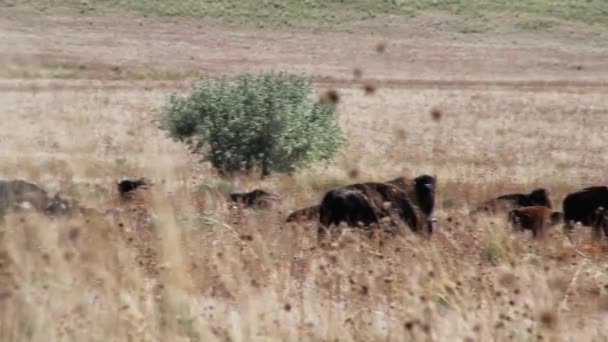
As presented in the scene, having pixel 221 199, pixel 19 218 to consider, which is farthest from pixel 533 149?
pixel 19 218

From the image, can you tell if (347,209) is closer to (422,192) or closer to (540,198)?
(422,192)

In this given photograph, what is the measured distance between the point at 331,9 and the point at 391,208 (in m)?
73.4

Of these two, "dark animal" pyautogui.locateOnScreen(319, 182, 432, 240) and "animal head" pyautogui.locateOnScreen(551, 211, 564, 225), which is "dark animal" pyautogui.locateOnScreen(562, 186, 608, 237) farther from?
"dark animal" pyautogui.locateOnScreen(319, 182, 432, 240)

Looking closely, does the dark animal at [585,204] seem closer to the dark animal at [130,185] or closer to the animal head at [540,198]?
the animal head at [540,198]

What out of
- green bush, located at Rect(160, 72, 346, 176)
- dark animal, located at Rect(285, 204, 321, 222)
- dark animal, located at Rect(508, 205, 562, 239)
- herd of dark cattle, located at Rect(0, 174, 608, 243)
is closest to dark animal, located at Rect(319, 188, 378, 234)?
herd of dark cattle, located at Rect(0, 174, 608, 243)

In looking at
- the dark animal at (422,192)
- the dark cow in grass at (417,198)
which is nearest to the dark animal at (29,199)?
the dark cow in grass at (417,198)

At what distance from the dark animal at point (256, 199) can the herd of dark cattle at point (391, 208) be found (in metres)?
0.06

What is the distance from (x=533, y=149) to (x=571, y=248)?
1896cm

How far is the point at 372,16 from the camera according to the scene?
78125 millimetres

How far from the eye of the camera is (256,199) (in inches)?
356

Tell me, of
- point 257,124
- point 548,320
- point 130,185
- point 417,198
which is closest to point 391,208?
point 417,198

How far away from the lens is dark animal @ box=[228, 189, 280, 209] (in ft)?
29.0

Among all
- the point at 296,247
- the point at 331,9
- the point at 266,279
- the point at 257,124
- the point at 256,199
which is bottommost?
the point at 331,9

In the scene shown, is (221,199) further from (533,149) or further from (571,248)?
(533,149)
